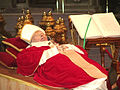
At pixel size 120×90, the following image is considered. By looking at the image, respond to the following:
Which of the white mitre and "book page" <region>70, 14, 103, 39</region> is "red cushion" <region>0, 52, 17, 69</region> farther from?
"book page" <region>70, 14, 103, 39</region>

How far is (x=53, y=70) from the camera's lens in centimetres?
393

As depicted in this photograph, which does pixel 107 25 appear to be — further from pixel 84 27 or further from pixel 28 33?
pixel 28 33

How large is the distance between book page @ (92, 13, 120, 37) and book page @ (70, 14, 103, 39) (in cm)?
9

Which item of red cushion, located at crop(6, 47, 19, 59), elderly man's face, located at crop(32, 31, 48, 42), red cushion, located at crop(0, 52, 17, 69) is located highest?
elderly man's face, located at crop(32, 31, 48, 42)

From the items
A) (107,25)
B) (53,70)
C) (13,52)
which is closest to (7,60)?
(13,52)

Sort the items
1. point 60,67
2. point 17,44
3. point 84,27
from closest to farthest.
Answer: point 60,67, point 17,44, point 84,27

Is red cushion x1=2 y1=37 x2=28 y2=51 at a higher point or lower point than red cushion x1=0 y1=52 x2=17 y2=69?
higher

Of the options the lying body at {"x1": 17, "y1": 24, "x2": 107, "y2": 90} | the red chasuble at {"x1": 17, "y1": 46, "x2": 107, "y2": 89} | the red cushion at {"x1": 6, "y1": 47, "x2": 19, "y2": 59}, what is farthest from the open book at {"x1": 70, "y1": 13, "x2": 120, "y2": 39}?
the red cushion at {"x1": 6, "y1": 47, "x2": 19, "y2": 59}

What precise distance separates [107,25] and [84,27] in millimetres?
460

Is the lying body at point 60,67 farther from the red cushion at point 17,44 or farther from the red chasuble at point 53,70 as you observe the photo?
the red cushion at point 17,44

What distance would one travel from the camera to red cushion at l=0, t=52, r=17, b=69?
4657 mm

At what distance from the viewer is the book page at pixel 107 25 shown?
5.30 meters

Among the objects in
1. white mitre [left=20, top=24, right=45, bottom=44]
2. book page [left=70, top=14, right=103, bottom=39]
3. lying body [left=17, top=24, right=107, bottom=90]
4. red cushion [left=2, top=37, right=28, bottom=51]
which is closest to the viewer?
lying body [left=17, top=24, right=107, bottom=90]

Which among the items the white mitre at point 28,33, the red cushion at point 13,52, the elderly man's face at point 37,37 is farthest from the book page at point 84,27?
the red cushion at point 13,52
